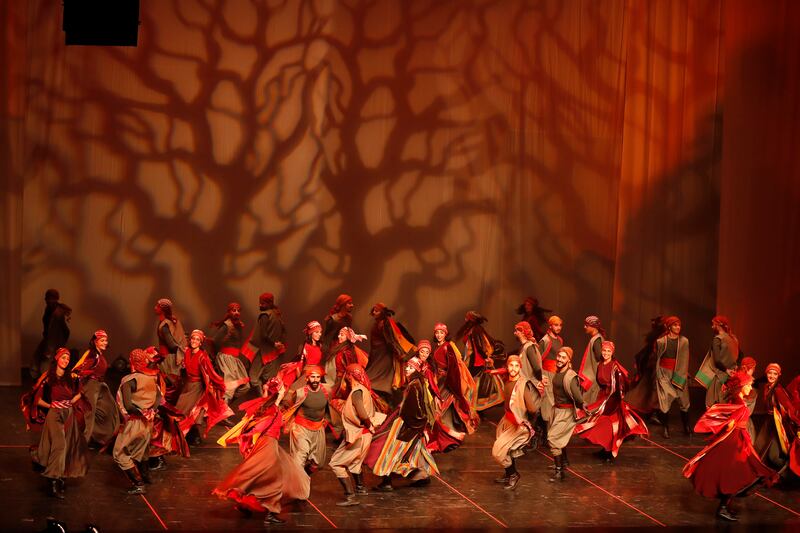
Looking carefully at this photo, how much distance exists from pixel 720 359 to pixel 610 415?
2.02 metres

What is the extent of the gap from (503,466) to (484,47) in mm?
7536

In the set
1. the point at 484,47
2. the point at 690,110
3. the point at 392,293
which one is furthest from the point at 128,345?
the point at 690,110

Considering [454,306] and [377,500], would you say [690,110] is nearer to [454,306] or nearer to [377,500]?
[454,306]

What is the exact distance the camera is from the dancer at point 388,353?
516 inches

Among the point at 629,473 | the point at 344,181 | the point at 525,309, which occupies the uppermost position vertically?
the point at 344,181

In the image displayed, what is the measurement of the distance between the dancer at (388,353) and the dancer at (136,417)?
3298mm

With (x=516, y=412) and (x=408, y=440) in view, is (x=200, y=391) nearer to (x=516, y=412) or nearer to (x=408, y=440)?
(x=408, y=440)

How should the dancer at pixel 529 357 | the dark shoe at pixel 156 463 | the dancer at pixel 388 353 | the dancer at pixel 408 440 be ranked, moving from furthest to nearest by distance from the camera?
the dancer at pixel 388 353
the dancer at pixel 529 357
the dark shoe at pixel 156 463
the dancer at pixel 408 440

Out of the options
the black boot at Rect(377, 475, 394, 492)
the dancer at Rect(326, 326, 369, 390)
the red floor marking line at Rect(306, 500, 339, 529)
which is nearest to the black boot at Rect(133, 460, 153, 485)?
the red floor marking line at Rect(306, 500, 339, 529)

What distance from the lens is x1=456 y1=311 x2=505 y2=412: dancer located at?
44.6 feet

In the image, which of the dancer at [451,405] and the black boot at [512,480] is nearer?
the black boot at [512,480]

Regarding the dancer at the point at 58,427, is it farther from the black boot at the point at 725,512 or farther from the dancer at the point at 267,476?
the black boot at the point at 725,512

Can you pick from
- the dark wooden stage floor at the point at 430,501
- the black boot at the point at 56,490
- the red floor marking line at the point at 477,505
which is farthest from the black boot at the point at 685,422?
the black boot at the point at 56,490

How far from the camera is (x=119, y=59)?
16.0 m
